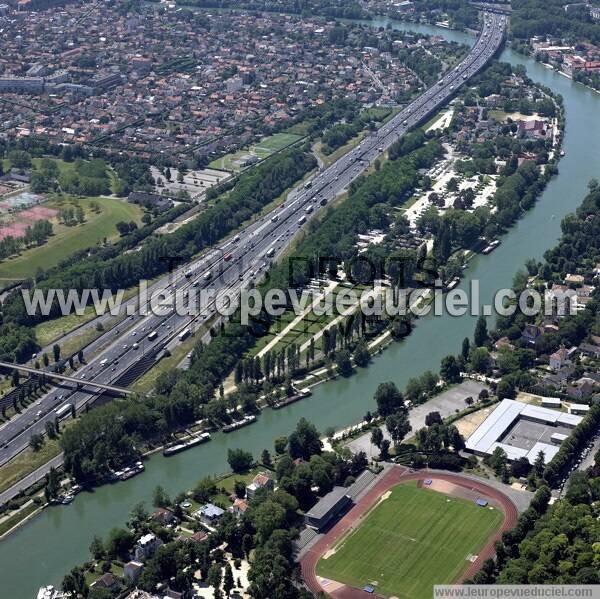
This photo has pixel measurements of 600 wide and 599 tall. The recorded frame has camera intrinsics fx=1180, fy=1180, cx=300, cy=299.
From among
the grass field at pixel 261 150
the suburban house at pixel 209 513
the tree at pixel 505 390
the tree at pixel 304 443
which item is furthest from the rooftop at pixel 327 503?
the grass field at pixel 261 150

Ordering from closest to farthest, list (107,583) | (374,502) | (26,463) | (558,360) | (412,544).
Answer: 1. (107,583)
2. (412,544)
3. (374,502)
4. (26,463)
5. (558,360)

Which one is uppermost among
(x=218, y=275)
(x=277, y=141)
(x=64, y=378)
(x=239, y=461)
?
(x=277, y=141)

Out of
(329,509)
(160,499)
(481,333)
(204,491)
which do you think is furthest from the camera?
(481,333)

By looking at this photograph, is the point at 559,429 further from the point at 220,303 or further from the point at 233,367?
the point at 220,303

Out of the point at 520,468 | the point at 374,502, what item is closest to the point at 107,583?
the point at 374,502

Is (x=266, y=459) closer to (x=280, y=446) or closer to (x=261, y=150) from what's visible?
(x=280, y=446)

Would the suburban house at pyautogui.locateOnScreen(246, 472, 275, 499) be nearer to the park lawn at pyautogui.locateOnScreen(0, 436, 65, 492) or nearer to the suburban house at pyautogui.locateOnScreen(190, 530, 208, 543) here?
the suburban house at pyautogui.locateOnScreen(190, 530, 208, 543)

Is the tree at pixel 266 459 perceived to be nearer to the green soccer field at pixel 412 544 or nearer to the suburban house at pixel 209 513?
the suburban house at pixel 209 513
